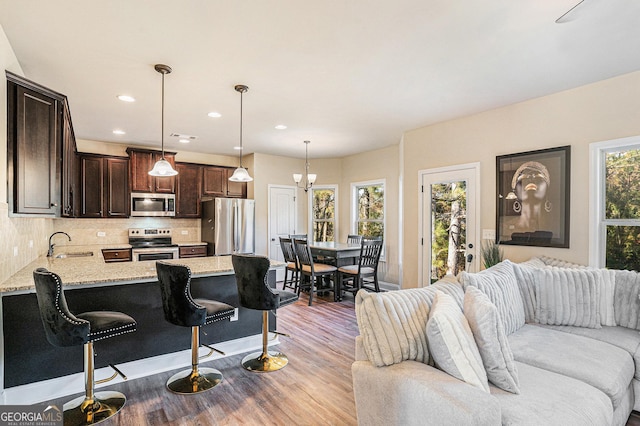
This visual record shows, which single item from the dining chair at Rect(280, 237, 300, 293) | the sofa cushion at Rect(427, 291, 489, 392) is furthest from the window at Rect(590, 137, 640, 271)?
the dining chair at Rect(280, 237, 300, 293)

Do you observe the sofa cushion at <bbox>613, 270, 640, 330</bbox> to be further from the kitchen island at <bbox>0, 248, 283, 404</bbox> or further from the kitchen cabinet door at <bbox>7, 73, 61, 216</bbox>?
the kitchen cabinet door at <bbox>7, 73, 61, 216</bbox>

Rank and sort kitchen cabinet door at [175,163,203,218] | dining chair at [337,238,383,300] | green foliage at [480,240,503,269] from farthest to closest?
kitchen cabinet door at [175,163,203,218] < dining chair at [337,238,383,300] < green foliage at [480,240,503,269]

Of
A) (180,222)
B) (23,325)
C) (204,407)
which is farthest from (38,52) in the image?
(180,222)

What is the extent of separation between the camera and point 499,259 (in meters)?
3.96

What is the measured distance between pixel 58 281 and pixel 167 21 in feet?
5.98

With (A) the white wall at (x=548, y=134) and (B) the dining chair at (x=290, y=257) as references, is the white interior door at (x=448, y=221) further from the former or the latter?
(B) the dining chair at (x=290, y=257)

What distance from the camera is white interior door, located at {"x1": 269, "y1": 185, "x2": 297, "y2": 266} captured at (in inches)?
278

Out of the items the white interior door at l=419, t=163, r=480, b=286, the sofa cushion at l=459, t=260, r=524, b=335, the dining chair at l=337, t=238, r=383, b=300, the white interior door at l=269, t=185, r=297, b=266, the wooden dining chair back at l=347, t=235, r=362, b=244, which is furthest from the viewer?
the white interior door at l=269, t=185, r=297, b=266

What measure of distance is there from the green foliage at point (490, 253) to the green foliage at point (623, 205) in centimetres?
98

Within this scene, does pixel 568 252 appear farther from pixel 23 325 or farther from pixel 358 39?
pixel 23 325

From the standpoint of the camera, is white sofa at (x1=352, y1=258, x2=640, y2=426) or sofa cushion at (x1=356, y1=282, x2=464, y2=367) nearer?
white sofa at (x1=352, y1=258, x2=640, y2=426)

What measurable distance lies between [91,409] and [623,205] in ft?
15.5

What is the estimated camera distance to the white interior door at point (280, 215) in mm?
7058

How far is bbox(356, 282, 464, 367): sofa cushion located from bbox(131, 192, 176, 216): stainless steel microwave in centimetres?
522
